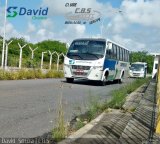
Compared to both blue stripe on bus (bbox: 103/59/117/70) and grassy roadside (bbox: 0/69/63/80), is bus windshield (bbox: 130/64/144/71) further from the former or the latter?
blue stripe on bus (bbox: 103/59/117/70)

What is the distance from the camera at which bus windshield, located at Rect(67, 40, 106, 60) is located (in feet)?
73.7

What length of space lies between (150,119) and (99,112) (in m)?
1.84

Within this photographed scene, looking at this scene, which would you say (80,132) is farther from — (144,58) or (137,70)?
(144,58)

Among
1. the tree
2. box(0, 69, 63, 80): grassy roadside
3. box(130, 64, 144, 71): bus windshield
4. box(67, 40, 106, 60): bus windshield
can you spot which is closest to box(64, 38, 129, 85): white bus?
box(67, 40, 106, 60): bus windshield

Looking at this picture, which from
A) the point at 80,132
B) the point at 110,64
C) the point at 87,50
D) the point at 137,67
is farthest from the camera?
the point at 137,67

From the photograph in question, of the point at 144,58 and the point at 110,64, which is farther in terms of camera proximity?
the point at 144,58

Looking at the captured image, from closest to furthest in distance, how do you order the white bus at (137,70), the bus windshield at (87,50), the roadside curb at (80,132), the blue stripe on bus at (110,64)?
the roadside curb at (80,132), the bus windshield at (87,50), the blue stripe on bus at (110,64), the white bus at (137,70)

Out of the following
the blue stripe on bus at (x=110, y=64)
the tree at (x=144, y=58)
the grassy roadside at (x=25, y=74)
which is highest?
the tree at (x=144, y=58)

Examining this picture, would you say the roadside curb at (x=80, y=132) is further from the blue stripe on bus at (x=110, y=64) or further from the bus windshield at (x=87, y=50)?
the blue stripe on bus at (x=110, y=64)

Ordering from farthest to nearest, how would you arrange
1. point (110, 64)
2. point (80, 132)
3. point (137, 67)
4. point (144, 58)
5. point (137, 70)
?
point (144, 58) < point (137, 67) < point (137, 70) < point (110, 64) < point (80, 132)

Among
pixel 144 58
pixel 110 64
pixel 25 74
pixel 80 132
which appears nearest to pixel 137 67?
pixel 110 64

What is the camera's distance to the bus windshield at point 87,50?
22469 millimetres

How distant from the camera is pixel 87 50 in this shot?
2272 cm

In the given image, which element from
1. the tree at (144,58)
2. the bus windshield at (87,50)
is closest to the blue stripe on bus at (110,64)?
the bus windshield at (87,50)
